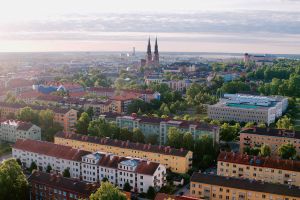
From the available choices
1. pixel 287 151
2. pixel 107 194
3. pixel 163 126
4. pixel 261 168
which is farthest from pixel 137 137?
pixel 107 194

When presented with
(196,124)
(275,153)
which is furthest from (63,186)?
(275,153)

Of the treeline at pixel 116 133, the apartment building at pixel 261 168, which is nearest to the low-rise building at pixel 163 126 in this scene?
the treeline at pixel 116 133

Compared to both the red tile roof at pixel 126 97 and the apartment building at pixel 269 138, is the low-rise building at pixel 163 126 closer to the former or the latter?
the apartment building at pixel 269 138

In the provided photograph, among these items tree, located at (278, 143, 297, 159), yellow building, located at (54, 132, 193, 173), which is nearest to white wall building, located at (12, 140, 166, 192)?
yellow building, located at (54, 132, 193, 173)

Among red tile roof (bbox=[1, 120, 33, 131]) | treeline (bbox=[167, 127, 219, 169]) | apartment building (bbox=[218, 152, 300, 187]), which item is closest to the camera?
apartment building (bbox=[218, 152, 300, 187])

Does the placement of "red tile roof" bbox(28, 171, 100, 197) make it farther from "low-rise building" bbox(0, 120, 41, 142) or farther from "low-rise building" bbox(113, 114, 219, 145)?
"low-rise building" bbox(113, 114, 219, 145)

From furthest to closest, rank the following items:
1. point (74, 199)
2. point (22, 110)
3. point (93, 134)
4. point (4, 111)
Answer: point (4, 111)
point (22, 110)
point (93, 134)
point (74, 199)

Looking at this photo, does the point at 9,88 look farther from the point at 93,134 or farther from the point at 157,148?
the point at 157,148
